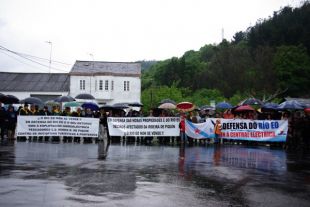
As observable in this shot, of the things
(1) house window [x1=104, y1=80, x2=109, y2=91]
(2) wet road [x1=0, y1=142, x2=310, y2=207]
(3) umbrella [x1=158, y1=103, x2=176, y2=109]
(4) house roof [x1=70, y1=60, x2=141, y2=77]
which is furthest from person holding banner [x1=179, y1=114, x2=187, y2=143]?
(4) house roof [x1=70, y1=60, x2=141, y2=77]

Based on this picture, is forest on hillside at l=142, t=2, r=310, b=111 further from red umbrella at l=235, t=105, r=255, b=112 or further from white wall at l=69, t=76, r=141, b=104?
red umbrella at l=235, t=105, r=255, b=112

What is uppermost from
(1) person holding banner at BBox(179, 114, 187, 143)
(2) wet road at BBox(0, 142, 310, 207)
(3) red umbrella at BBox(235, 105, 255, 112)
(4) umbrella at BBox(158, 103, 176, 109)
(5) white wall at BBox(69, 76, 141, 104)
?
(5) white wall at BBox(69, 76, 141, 104)

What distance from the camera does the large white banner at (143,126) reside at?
23.2 metres

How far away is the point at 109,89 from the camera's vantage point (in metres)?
56.2

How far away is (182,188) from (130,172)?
253 centimetres

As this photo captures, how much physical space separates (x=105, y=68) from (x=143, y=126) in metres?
35.6

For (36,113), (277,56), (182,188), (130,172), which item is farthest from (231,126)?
(277,56)

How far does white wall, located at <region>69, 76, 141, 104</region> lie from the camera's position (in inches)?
2199

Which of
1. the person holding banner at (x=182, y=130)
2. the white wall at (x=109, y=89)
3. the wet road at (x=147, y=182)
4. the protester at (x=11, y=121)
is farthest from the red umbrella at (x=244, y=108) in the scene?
the white wall at (x=109, y=89)

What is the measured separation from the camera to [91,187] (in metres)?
8.34

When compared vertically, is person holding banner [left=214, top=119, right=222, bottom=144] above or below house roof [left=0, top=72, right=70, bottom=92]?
below

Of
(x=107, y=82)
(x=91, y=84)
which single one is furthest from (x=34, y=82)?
(x=107, y=82)

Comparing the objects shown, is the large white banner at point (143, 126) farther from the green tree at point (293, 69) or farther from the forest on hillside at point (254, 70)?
the green tree at point (293, 69)

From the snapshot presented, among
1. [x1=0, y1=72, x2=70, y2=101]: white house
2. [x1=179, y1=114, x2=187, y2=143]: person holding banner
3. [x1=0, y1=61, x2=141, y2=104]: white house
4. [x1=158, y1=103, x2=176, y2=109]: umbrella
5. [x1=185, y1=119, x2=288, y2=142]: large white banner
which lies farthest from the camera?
[x1=0, y1=61, x2=141, y2=104]: white house
